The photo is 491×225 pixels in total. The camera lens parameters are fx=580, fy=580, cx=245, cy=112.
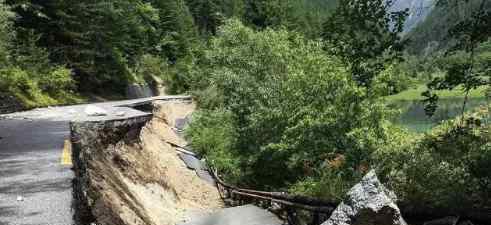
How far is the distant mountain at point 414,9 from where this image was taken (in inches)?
313

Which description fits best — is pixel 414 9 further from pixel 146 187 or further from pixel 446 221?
pixel 146 187

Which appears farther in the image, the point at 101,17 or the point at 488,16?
the point at 101,17

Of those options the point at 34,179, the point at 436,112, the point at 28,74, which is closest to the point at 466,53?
the point at 34,179

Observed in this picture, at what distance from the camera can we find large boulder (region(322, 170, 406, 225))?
9727 mm

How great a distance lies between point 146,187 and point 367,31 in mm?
10743

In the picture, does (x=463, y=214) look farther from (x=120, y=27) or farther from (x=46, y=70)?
A: (x=120, y=27)

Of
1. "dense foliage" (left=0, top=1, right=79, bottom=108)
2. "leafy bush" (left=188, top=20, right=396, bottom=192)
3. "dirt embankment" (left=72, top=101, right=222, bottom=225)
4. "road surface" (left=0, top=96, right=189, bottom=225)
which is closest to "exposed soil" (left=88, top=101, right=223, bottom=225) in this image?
"dirt embankment" (left=72, top=101, right=222, bottom=225)

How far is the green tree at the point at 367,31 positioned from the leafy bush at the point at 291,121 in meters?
7.79

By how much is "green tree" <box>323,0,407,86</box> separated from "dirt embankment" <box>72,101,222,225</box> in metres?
4.36

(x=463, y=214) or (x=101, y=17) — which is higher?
(x=101, y=17)

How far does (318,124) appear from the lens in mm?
17188

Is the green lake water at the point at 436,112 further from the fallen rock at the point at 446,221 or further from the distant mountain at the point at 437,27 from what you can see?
the fallen rock at the point at 446,221

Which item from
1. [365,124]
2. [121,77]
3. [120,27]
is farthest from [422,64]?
[120,27]

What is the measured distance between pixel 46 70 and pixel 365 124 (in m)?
23.8
